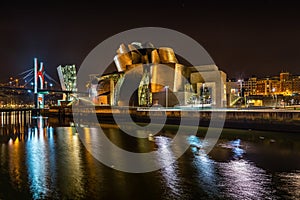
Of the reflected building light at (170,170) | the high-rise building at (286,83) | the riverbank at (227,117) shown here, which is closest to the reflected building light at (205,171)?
the reflected building light at (170,170)

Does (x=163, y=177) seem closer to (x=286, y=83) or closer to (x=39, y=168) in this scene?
(x=39, y=168)

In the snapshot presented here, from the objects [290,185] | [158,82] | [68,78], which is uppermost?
[68,78]

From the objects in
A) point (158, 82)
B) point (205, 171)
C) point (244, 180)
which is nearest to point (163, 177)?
point (205, 171)

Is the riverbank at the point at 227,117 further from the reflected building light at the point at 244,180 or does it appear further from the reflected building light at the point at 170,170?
the reflected building light at the point at 244,180

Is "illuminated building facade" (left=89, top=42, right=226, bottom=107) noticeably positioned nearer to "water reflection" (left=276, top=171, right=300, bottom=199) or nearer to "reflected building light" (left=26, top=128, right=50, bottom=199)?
"reflected building light" (left=26, top=128, right=50, bottom=199)

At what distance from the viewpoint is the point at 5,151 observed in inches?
477

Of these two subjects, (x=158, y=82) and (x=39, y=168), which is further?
(x=158, y=82)

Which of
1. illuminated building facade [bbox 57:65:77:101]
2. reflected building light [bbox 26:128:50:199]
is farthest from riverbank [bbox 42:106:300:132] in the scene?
illuminated building facade [bbox 57:65:77:101]

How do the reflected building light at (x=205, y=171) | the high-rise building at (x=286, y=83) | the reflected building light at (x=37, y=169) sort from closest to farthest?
the reflected building light at (x=37, y=169) < the reflected building light at (x=205, y=171) < the high-rise building at (x=286, y=83)

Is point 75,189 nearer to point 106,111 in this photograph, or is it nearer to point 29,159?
point 29,159

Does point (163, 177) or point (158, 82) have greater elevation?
point (158, 82)

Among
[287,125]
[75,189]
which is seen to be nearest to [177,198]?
[75,189]

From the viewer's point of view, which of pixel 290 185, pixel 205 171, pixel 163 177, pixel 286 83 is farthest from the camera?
pixel 286 83

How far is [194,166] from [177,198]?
10.3ft
